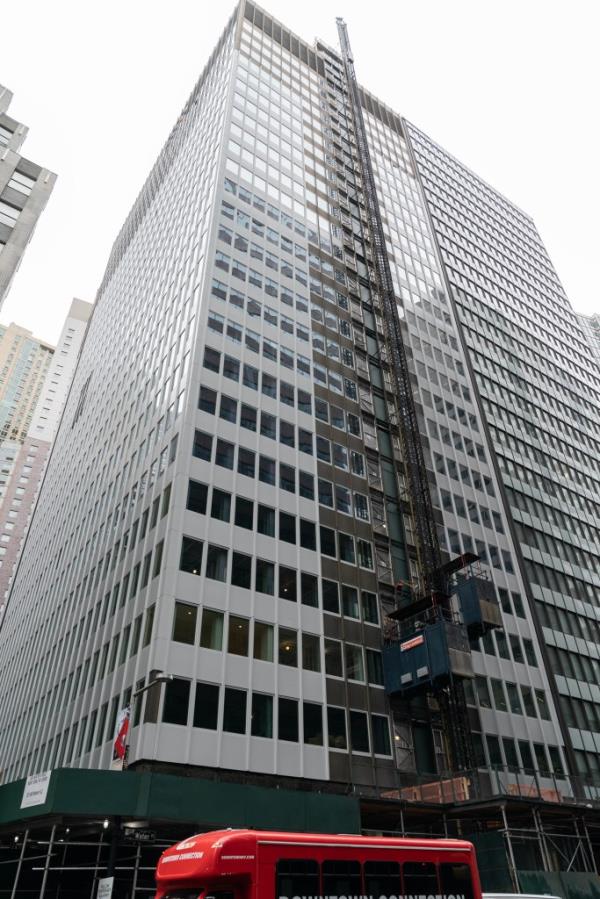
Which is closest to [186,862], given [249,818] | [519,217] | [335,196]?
[249,818]

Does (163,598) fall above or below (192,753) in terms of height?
above

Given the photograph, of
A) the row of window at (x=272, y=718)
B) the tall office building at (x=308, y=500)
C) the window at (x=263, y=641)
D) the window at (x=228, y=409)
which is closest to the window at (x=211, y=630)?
the tall office building at (x=308, y=500)

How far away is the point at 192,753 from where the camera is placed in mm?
24109

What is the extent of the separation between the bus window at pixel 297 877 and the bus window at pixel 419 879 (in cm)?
238

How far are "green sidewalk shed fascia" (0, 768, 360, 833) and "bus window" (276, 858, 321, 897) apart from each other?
1043 cm

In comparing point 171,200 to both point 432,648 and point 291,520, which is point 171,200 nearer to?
point 291,520

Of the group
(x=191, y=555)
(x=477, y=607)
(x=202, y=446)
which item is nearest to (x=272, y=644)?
(x=191, y=555)

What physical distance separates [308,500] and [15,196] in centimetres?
3152

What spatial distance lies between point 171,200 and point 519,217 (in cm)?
5943

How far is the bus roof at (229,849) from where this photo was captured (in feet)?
37.5

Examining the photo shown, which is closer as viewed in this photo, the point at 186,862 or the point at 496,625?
the point at 186,862

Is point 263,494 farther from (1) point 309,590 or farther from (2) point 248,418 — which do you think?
(1) point 309,590

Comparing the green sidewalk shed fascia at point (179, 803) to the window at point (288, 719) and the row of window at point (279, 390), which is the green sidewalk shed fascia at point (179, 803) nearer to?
the window at point (288, 719)

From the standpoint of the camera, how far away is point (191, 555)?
28812 millimetres
